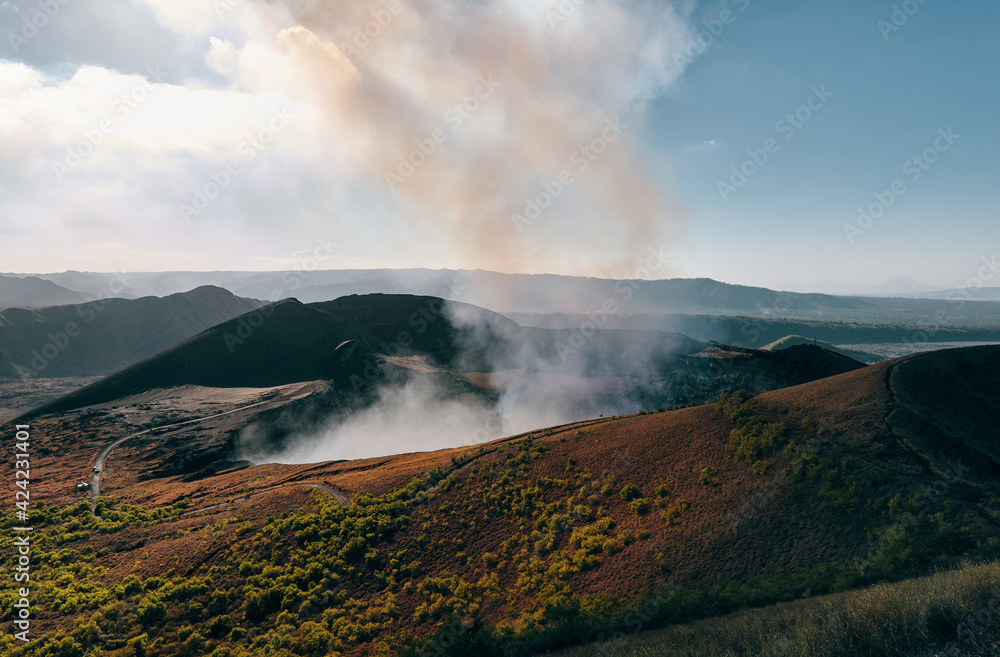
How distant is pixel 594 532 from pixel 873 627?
12988 mm

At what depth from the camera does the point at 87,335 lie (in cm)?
15662

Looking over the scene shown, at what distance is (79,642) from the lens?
19266 mm

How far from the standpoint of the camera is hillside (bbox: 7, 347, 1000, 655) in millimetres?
17469

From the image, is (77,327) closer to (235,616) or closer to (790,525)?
(235,616)

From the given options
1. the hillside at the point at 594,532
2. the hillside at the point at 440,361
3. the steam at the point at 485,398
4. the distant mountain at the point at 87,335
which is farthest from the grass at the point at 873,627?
the distant mountain at the point at 87,335

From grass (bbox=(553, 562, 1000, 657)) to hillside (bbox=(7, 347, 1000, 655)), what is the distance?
8.49 ft

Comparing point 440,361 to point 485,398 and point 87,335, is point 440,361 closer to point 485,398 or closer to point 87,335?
point 485,398

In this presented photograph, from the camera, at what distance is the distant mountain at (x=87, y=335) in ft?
453

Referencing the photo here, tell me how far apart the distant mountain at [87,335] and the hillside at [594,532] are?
154 m

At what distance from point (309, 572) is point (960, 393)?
4285cm

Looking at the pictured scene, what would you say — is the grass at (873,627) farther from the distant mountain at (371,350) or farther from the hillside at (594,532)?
the distant mountain at (371,350)

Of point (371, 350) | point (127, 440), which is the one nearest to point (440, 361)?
point (371, 350)

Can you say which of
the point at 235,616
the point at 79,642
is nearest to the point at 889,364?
the point at 235,616

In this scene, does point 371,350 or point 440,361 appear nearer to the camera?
point 371,350
